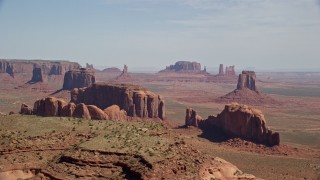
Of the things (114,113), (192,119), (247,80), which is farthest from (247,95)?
(114,113)

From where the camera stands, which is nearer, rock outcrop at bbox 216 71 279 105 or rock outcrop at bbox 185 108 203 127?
rock outcrop at bbox 185 108 203 127

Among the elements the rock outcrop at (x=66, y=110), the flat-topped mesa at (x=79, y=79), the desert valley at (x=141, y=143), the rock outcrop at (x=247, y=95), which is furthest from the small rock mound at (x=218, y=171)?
the rock outcrop at (x=247, y=95)

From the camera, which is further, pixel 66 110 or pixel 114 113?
pixel 114 113

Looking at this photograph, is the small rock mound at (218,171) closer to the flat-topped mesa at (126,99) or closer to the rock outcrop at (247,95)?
the flat-topped mesa at (126,99)

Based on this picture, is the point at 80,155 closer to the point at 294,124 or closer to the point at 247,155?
the point at 247,155

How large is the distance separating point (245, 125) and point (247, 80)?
338ft

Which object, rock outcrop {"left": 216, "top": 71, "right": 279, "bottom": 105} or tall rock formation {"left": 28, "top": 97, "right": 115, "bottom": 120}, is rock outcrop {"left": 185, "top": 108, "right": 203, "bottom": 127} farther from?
rock outcrop {"left": 216, "top": 71, "right": 279, "bottom": 105}

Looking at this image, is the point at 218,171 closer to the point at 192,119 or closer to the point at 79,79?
the point at 192,119

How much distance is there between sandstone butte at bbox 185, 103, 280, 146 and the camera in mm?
76938

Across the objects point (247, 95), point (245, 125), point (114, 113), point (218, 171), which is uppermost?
point (114, 113)

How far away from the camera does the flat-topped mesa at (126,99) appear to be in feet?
323

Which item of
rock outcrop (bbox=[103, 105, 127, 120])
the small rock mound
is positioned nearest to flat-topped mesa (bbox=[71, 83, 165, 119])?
rock outcrop (bbox=[103, 105, 127, 120])

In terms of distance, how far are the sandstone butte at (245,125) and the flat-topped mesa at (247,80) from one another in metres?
92.8

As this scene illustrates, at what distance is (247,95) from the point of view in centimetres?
17362
